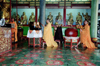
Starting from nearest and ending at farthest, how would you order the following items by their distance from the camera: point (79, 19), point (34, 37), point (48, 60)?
point (48, 60) < point (34, 37) < point (79, 19)

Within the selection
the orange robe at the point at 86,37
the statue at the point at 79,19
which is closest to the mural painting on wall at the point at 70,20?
the statue at the point at 79,19

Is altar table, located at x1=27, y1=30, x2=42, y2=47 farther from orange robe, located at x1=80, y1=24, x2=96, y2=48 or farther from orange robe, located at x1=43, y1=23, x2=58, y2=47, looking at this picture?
orange robe, located at x1=80, y1=24, x2=96, y2=48

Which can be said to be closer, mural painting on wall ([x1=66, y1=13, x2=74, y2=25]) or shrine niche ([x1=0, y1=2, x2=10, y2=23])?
shrine niche ([x1=0, y1=2, x2=10, y2=23])

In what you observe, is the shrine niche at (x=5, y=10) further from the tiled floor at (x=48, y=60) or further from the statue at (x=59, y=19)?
the statue at (x=59, y=19)

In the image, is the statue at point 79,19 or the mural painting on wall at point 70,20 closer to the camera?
the mural painting on wall at point 70,20

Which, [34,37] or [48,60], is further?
[34,37]

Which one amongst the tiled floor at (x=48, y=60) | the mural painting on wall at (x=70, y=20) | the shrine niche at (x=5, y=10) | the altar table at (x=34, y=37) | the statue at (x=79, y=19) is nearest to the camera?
the tiled floor at (x=48, y=60)

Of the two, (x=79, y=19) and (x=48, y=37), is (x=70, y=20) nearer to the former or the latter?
(x=79, y=19)

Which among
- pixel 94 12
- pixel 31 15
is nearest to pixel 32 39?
pixel 94 12

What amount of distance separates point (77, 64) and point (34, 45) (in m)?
2.64

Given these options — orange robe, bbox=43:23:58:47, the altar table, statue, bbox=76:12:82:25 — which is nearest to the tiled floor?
the altar table

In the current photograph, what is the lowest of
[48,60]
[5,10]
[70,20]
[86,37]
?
[48,60]

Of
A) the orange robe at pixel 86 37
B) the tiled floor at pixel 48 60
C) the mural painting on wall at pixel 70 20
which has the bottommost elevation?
the tiled floor at pixel 48 60

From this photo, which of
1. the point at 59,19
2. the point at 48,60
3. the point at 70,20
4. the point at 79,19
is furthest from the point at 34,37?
the point at 79,19
